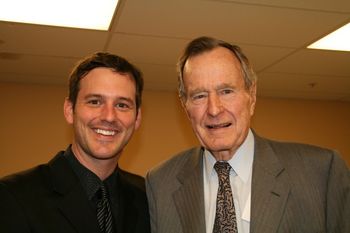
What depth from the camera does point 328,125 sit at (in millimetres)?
6211

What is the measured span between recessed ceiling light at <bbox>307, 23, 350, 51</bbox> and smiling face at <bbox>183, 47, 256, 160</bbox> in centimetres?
194

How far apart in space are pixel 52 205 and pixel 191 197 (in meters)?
0.61

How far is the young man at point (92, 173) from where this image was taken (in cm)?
165

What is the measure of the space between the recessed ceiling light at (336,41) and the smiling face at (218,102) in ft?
6.37

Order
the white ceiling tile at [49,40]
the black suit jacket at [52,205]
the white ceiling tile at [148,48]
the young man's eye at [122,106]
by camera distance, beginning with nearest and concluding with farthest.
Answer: the black suit jacket at [52,205] < the young man's eye at [122,106] < the white ceiling tile at [49,40] < the white ceiling tile at [148,48]

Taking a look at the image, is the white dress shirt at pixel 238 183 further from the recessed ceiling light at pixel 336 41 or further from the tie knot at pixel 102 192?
the recessed ceiling light at pixel 336 41

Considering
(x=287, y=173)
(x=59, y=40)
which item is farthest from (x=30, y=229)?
(x=59, y=40)

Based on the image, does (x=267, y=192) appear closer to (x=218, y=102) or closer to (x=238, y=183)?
(x=238, y=183)

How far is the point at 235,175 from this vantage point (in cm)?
A: 182

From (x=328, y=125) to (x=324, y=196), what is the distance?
192 inches

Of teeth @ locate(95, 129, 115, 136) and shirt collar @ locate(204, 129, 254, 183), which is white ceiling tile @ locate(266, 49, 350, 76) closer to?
shirt collar @ locate(204, 129, 254, 183)

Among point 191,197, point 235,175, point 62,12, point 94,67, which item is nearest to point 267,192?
point 235,175

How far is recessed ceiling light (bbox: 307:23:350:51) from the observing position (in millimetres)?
3436

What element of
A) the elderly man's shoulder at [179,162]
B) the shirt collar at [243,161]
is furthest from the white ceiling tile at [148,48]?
the shirt collar at [243,161]
